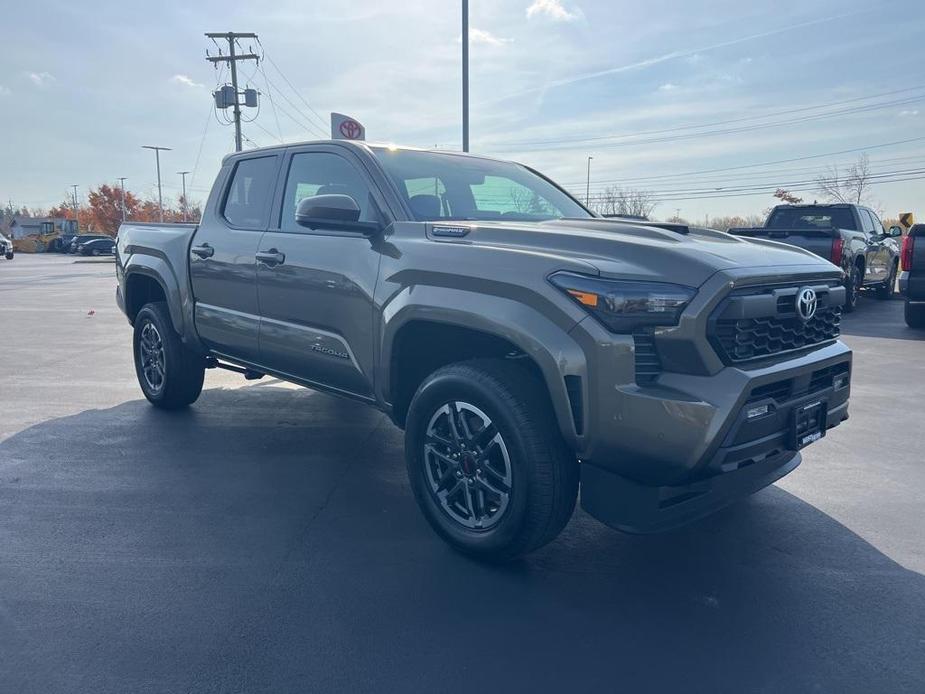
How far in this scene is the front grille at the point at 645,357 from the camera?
2.88m

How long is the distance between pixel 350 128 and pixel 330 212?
32.9ft

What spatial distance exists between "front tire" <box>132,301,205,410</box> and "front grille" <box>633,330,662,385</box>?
13.6 feet

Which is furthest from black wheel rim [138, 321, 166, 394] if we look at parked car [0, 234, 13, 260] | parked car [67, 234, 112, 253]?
parked car [67, 234, 112, 253]

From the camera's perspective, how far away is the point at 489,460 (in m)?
3.37

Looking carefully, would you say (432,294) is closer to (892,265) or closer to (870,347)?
(870,347)

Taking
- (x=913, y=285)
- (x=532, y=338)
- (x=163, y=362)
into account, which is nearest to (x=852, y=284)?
(x=913, y=285)

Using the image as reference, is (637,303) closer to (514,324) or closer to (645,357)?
(645,357)

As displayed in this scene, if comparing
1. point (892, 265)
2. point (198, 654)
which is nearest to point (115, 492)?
point (198, 654)

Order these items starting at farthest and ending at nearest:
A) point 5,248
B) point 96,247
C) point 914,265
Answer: point 96,247, point 5,248, point 914,265

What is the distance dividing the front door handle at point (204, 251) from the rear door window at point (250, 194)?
230 millimetres

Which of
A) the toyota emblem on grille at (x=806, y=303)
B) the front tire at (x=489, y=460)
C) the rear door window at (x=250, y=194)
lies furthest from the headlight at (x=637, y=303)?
the rear door window at (x=250, y=194)

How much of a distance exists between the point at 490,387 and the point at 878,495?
104 inches

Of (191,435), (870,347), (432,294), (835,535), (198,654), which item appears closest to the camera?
(198,654)

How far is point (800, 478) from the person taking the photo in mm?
4672
